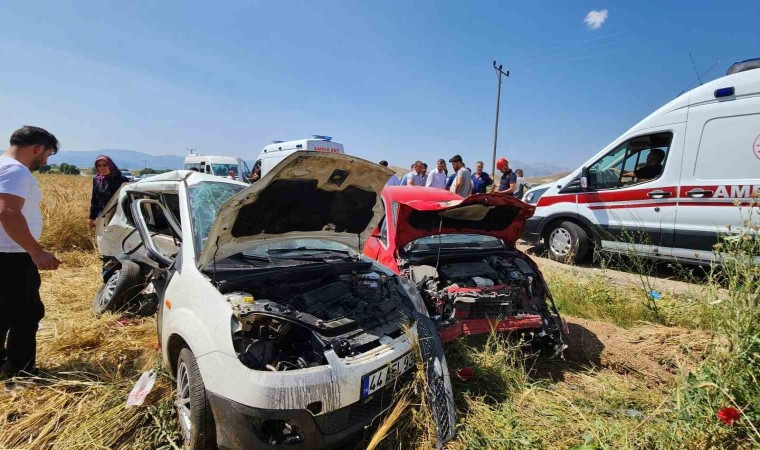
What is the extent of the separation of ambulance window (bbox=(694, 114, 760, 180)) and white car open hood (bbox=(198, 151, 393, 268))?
5.06 metres

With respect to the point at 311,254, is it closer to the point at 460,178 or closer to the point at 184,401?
the point at 184,401

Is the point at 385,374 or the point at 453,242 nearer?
the point at 385,374

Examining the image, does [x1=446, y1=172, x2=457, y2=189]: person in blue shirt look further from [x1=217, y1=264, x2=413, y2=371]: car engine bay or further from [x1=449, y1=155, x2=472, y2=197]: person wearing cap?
[x1=217, y1=264, x2=413, y2=371]: car engine bay

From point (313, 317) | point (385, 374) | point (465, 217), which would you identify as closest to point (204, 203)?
point (313, 317)

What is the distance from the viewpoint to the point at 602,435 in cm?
200

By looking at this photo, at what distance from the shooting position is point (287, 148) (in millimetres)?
14227

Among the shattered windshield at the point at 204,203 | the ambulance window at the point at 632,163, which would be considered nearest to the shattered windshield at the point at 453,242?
the shattered windshield at the point at 204,203

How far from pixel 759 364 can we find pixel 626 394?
3.14 ft

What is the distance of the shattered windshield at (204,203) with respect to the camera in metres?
2.70

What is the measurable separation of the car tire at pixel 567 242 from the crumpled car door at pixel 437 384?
15.7 ft

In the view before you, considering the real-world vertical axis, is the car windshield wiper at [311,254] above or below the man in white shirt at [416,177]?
below

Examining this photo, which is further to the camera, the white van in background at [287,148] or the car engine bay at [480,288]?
the white van in background at [287,148]

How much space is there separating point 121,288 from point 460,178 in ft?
21.9

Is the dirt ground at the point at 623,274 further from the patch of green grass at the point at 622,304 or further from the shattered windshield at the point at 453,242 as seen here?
the shattered windshield at the point at 453,242
